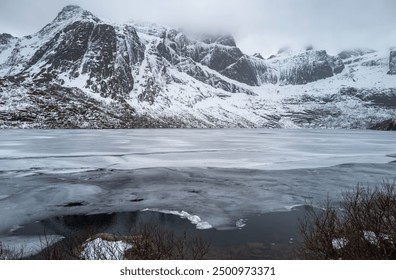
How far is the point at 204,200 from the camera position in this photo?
13977mm

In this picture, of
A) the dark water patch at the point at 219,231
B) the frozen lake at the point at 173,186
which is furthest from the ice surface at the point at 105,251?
the frozen lake at the point at 173,186

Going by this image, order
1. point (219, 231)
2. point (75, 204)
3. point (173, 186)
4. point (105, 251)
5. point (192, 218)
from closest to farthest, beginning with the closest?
point (105, 251), point (219, 231), point (192, 218), point (75, 204), point (173, 186)

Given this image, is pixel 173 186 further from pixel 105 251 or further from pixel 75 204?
pixel 105 251

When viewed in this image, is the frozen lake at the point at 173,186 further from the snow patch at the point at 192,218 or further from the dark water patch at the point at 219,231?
the dark water patch at the point at 219,231

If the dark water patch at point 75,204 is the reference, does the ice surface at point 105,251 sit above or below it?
above

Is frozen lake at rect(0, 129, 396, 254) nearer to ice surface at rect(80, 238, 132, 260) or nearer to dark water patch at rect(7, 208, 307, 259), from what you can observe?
dark water patch at rect(7, 208, 307, 259)

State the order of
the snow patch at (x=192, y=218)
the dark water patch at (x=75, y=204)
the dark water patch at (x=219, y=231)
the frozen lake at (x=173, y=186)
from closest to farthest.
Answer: the dark water patch at (x=219, y=231) → the snow patch at (x=192, y=218) → the frozen lake at (x=173, y=186) → the dark water patch at (x=75, y=204)

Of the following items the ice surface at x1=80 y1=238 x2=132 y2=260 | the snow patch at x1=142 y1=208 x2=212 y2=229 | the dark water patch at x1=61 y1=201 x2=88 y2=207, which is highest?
the ice surface at x1=80 y1=238 x2=132 y2=260

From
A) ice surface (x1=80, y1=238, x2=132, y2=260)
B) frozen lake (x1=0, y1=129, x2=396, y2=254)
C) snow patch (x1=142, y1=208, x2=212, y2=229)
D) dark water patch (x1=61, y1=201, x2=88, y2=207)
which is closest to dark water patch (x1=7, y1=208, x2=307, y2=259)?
snow patch (x1=142, y1=208, x2=212, y2=229)

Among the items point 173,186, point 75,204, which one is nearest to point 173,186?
point 173,186

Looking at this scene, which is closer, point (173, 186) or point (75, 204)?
point (75, 204)

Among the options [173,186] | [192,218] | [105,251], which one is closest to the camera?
[105,251]

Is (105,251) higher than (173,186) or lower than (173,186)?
higher

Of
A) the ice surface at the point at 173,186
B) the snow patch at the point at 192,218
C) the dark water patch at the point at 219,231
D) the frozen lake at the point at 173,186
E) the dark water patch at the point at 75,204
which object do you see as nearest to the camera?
the dark water patch at the point at 219,231
